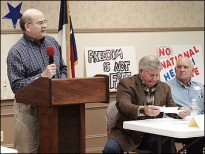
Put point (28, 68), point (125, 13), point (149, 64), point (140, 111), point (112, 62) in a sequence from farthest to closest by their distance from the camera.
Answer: point (125, 13), point (112, 62), point (149, 64), point (140, 111), point (28, 68)

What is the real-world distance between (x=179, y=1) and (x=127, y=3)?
82 centimetres

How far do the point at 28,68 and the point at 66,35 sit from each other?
2.00m

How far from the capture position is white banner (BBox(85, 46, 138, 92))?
19.1 feet

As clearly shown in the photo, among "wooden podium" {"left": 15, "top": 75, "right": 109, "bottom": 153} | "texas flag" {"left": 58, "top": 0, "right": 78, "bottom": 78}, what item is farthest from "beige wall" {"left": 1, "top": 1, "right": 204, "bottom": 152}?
"wooden podium" {"left": 15, "top": 75, "right": 109, "bottom": 153}

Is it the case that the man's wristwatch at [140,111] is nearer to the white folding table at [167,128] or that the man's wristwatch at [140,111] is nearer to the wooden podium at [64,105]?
the white folding table at [167,128]

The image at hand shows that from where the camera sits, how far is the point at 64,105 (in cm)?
282

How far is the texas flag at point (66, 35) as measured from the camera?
530 centimetres

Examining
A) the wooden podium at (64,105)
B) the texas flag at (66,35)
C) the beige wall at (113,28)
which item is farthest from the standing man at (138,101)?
the beige wall at (113,28)

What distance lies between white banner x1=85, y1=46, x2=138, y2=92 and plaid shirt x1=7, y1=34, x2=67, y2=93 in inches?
89.0

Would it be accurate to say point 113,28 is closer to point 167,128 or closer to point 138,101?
point 138,101

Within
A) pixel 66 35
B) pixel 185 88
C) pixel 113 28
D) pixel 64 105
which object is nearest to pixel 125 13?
pixel 113 28

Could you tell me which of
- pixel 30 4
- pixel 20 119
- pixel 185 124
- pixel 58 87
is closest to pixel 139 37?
pixel 30 4

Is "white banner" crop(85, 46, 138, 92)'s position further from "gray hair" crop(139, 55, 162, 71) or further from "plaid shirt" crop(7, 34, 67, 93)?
"plaid shirt" crop(7, 34, 67, 93)

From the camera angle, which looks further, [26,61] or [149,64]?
[149,64]
